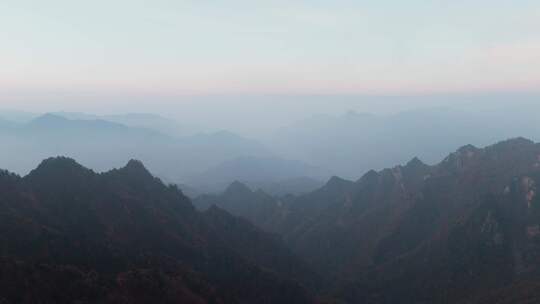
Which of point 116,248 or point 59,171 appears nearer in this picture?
point 116,248

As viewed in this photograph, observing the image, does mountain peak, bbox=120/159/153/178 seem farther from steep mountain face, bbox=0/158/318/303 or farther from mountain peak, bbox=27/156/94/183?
mountain peak, bbox=27/156/94/183

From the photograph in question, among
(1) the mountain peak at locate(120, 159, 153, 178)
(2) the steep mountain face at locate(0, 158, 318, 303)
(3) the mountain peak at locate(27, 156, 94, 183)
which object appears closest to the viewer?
(2) the steep mountain face at locate(0, 158, 318, 303)

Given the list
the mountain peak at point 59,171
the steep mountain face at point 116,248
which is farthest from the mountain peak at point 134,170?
the mountain peak at point 59,171

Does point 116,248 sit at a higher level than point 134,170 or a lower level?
lower

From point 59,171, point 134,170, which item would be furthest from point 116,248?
point 134,170

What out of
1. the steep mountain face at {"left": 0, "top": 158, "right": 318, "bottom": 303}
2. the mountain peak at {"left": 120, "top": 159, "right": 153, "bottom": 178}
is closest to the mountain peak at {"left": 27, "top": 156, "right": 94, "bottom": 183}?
the steep mountain face at {"left": 0, "top": 158, "right": 318, "bottom": 303}

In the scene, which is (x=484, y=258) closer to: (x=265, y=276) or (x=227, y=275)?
(x=265, y=276)

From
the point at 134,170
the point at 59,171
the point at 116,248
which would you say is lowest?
the point at 116,248

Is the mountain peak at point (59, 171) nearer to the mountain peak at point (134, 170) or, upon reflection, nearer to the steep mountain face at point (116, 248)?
the steep mountain face at point (116, 248)

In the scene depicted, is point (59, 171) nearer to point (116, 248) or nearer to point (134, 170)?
point (134, 170)
